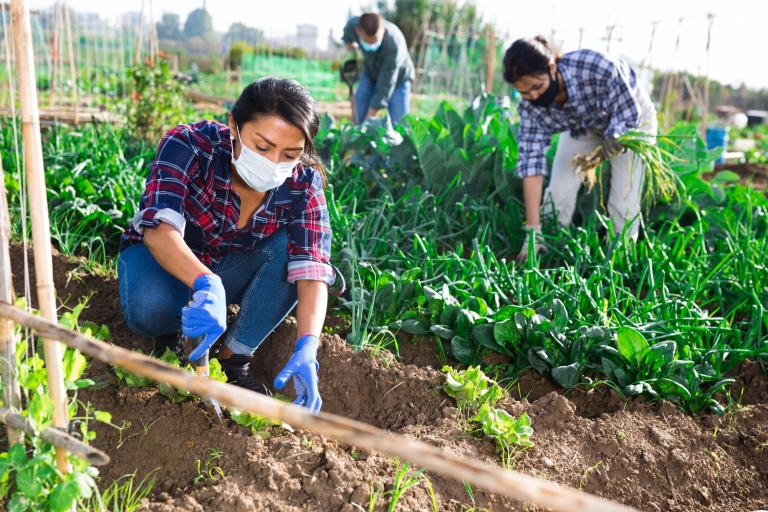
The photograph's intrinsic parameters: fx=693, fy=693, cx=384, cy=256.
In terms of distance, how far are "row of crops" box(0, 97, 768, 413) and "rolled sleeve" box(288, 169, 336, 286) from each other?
18 cm

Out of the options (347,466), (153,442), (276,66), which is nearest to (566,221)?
(347,466)

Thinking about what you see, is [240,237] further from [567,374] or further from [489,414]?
[567,374]

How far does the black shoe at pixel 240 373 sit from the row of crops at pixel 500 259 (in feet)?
0.91

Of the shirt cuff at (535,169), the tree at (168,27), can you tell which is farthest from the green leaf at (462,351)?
the tree at (168,27)

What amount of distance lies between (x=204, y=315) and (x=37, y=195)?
0.46 metres

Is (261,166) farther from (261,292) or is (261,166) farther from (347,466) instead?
(347,466)

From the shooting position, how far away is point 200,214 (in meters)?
1.73

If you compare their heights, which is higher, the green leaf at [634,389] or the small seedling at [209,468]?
the green leaf at [634,389]

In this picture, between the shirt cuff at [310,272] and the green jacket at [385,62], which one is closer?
the shirt cuff at [310,272]

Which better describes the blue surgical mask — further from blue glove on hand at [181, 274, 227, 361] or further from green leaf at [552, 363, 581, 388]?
blue glove on hand at [181, 274, 227, 361]

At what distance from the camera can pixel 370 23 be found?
426 centimetres

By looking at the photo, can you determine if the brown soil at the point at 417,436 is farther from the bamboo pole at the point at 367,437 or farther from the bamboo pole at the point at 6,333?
the bamboo pole at the point at 367,437

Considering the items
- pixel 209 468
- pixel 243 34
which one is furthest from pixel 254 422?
pixel 243 34

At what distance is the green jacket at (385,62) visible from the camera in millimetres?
4398
